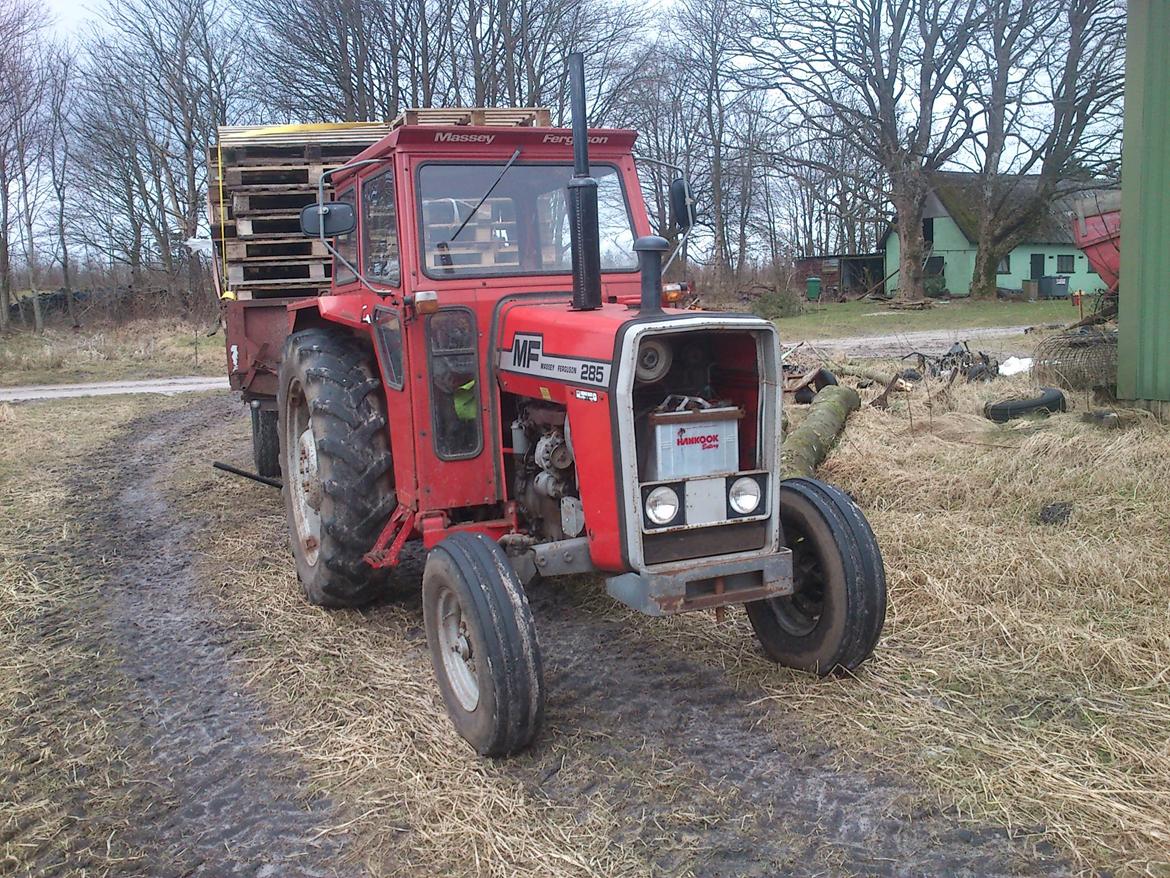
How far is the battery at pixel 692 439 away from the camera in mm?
3686

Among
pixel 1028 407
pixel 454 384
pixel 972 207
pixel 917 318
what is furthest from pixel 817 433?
pixel 972 207

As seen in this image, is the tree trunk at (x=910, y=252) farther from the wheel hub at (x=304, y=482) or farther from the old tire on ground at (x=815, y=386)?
the wheel hub at (x=304, y=482)

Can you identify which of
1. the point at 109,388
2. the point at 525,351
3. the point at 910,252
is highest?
the point at 910,252

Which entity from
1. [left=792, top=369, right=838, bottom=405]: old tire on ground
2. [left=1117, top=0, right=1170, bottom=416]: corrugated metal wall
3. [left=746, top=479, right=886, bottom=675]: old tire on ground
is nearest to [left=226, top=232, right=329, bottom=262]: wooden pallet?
[left=746, top=479, right=886, bottom=675]: old tire on ground

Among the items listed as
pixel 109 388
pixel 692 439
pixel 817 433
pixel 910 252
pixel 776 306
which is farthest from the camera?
pixel 910 252

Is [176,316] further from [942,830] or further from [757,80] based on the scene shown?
[942,830]

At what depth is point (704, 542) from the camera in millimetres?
3758

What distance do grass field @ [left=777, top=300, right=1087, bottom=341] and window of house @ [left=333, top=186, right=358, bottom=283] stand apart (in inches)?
676

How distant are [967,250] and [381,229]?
37178 mm

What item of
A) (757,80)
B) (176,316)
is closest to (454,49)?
(757,80)

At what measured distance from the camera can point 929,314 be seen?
28.0m

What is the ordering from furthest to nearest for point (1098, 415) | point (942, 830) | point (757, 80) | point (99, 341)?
point (757, 80) → point (99, 341) → point (1098, 415) → point (942, 830)

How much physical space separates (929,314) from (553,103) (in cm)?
1194

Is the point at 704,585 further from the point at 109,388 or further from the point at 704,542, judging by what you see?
the point at 109,388
